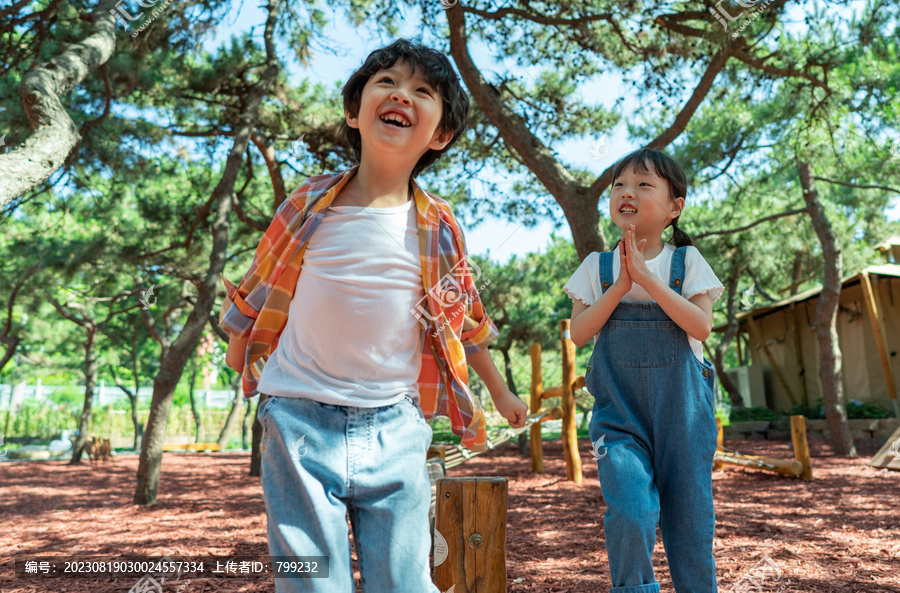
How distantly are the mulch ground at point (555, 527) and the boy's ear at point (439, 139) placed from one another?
2.57 metres

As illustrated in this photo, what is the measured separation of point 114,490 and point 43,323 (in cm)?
1230

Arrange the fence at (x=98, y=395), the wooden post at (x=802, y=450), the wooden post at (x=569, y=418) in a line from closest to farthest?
the wooden post at (x=802, y=450) < the wooden post at (x=569, y=418) < the fence at (x=98, y=395)

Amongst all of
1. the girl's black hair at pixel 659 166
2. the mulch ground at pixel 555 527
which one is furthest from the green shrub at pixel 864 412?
the girl's black hair at pixel 659 166

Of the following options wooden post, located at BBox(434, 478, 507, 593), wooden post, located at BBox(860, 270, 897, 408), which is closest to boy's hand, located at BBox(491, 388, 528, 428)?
wooden post, located at BBox(434, 478, 507, 593)

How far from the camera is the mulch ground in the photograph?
3.71 metres

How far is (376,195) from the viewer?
179cm

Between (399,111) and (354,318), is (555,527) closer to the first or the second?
(354,318)

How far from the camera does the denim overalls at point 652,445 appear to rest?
6.17 feet

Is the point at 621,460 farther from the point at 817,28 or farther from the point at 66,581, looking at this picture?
the point at 817,28

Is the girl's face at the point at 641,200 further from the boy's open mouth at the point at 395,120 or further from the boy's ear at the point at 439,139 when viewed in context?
the boy's open mouth at the point at 395,120

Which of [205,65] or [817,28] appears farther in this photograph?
[205,65]

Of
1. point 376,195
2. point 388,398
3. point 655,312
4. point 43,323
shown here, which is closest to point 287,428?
point 388,398

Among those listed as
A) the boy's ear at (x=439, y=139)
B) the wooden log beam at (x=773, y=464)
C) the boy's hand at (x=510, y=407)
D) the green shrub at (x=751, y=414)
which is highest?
the boy's ear at (x=439, y=139)

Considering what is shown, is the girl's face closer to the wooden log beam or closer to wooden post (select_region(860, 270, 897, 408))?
the wooden log beam
